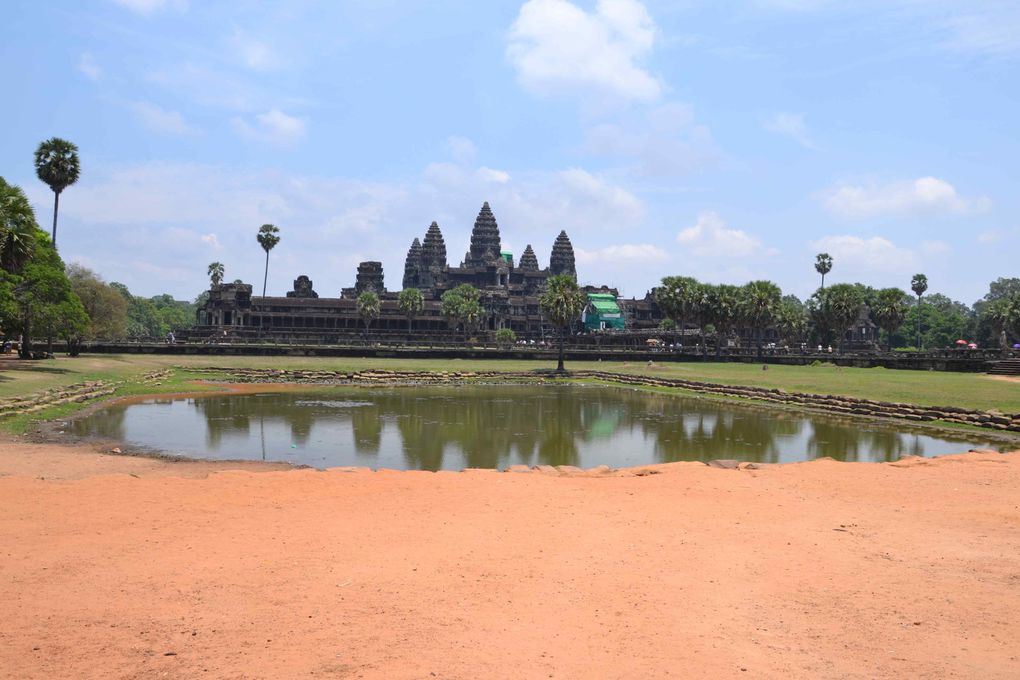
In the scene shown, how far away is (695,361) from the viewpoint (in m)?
74.9

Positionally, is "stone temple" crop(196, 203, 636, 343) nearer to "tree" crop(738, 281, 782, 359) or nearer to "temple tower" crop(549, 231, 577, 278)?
"temple tower" crop(549, 231, 577, 278)

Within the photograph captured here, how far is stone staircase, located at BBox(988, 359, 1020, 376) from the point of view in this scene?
53.7 metres

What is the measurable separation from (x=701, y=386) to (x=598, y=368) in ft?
66.1

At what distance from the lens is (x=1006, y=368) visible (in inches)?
2142

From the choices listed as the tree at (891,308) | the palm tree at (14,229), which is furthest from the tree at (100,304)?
the tree at (891,308)

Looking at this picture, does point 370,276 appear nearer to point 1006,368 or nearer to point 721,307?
point 721,307

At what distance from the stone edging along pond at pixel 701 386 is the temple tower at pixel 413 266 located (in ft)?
306

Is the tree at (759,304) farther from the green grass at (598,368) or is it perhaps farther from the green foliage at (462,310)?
the green foliage at (462,310)

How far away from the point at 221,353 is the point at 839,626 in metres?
72.5

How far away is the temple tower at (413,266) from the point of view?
6033 inches

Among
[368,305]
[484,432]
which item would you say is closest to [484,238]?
[368,305]

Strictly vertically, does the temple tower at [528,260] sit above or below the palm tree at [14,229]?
above

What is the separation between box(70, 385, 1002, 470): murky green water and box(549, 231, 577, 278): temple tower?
112553 millimetres

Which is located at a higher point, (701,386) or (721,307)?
(721,307)
